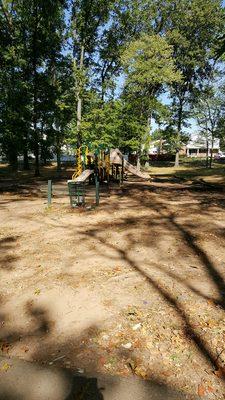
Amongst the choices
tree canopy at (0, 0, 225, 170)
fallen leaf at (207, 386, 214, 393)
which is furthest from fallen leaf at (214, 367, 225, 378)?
tree canopy at (0, 0, 225, 170)

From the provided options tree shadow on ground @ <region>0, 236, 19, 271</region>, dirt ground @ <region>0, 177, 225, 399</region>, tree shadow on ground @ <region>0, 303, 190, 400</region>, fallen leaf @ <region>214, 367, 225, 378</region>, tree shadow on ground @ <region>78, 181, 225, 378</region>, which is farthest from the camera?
tree shadow on ground @ <region>0, 236, 19, 271</region>

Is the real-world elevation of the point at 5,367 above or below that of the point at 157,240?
below

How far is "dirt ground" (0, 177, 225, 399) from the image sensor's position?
4.04 meters

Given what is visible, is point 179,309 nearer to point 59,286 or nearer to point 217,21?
point 59,286

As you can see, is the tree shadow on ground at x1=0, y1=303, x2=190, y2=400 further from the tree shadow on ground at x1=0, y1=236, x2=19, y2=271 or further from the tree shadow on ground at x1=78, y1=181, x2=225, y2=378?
the tree shadow on ground at x1=0, y1=236, x2=19, y2=271

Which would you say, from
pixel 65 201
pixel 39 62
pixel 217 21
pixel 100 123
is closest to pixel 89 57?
pixel 39 62

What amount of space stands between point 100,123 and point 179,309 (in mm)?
23891

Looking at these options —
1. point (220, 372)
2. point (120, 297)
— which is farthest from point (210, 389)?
point (120, 297)

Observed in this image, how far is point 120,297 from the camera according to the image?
18.3 feet

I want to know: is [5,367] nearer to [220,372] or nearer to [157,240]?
[220,372]

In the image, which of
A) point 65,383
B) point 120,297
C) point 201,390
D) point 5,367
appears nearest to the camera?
point 201,390

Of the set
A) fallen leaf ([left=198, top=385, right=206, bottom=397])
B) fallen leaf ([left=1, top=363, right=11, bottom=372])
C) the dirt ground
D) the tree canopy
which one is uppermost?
the tree canopy

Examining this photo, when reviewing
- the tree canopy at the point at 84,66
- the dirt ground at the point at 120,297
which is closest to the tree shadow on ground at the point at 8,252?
the dirt ground at the point at 120,297

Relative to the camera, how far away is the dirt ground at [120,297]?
13.3 feet
